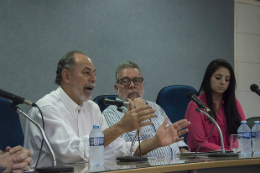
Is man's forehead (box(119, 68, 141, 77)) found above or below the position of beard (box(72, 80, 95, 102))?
above

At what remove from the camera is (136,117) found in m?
1.61

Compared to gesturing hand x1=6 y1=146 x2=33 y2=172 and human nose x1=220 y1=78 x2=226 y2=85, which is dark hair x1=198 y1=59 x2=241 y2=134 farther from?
gesturing hand x1=6 y1=146 x2=33 y2=172

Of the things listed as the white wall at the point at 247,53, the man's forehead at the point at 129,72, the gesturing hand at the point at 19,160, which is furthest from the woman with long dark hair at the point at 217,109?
the white wall at the point at 247,53

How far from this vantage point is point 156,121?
2.42 m

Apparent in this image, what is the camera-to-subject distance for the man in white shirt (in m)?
1.62

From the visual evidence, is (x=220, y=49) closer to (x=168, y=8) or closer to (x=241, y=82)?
(x=241, y=82)

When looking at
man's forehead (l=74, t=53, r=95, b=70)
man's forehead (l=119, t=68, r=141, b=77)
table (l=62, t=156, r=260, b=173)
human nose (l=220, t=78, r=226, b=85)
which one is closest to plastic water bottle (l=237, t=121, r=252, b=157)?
table (l=62, t=156, r=260, b=173)

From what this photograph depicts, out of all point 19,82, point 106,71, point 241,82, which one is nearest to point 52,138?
point 19,82

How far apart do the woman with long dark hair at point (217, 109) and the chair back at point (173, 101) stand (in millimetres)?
214

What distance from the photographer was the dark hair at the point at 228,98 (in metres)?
→ 2.49

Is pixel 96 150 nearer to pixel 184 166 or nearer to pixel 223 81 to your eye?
pixel 184 166

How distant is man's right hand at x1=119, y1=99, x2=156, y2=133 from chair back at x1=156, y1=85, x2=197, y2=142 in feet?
3.67

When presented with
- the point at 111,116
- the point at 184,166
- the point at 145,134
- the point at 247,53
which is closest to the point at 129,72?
the point at 111,116

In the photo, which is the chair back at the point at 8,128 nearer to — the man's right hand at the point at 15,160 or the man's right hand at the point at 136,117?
the man's right hand at the point at 15,160
